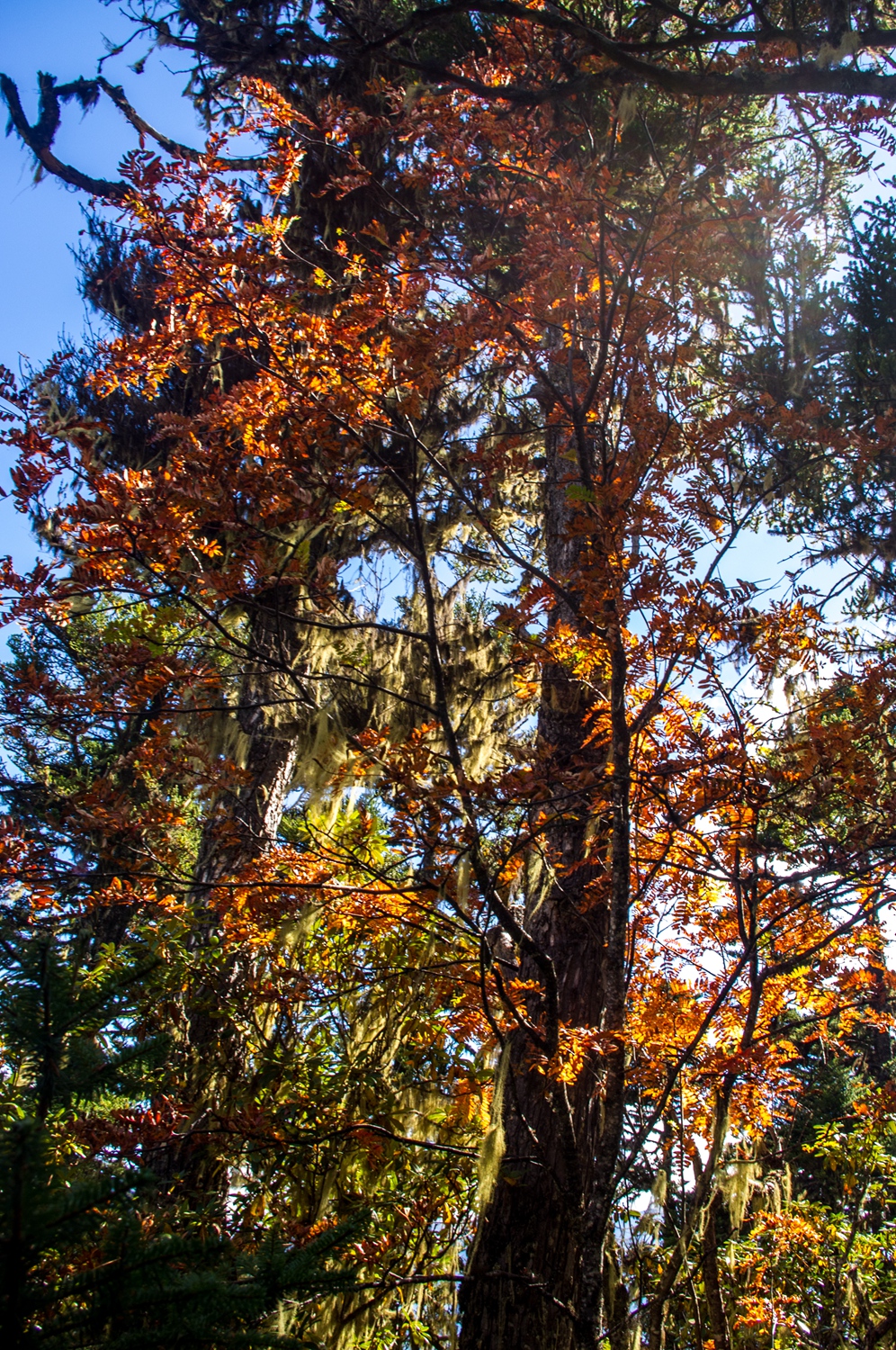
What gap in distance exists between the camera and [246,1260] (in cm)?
149

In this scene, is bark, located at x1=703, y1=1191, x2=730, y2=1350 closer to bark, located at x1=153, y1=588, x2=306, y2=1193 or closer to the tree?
the tree

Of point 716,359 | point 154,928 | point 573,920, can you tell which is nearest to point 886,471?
point 716,359

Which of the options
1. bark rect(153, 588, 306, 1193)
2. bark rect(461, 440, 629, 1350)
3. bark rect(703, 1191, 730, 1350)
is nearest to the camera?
bark rect(461, 440, 629, 1350)

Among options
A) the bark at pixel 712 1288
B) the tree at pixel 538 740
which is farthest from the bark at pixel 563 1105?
the bark at pixel 712 1288

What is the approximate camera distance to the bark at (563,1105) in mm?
2785

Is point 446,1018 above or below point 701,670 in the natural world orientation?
below

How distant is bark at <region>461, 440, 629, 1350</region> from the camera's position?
279 cm

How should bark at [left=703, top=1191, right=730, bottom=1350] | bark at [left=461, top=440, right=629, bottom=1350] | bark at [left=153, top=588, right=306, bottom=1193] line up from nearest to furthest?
bark at [left=461, top=440, right=629, bottom=1350]
bark at [left=703, top=1191, right=730, bottom=1350]
bark at [left=153, top=588, right=306, bottom=1193]

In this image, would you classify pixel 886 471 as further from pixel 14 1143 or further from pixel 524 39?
pixel 14 1143

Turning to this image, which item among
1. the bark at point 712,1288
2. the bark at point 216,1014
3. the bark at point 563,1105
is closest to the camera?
the bark at point 563,1105

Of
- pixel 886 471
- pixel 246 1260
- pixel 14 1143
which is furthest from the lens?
pixel 886 471

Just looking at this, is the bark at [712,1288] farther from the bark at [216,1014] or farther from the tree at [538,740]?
the bark at [216,1014]

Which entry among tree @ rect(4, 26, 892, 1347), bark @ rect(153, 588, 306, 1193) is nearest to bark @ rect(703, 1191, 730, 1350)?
tree @ rect(4, 26, 892, 1347)

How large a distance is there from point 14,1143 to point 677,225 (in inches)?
156
